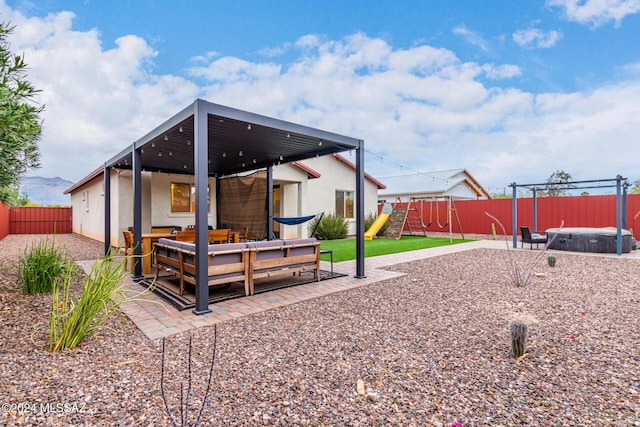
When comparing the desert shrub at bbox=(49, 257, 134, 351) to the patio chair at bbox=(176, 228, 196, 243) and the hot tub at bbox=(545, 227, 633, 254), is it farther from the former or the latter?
the hot tub at bbox=(545, 227, 633, 254)

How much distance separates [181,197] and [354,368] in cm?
920

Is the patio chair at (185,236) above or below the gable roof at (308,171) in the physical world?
below

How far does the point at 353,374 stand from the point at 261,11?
9951mm

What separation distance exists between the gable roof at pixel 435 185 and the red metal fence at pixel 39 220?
19955 millimetres

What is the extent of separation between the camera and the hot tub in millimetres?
9539

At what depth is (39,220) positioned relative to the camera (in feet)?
59.7

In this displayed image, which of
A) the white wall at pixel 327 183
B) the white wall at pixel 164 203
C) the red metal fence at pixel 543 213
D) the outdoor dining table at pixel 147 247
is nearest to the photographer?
the outdoor dining table at pixel 147 247

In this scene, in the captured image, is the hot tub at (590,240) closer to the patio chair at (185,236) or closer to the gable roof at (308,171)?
the gable roof at (308,171)

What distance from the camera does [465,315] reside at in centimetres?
384

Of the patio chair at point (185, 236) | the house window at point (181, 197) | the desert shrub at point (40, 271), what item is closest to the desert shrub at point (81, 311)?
the desert shrub at point (40, 271)

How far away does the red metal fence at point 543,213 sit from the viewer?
520 inches

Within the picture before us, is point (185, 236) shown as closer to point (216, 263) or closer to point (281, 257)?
point (281, 257)

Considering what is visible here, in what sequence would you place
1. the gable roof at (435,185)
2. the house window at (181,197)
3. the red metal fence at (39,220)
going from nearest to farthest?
the house window at (181,197), the red metal fence at (39,220), the gable roof at (435,185)

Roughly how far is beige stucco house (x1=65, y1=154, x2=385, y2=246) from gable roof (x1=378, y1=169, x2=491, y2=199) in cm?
775
